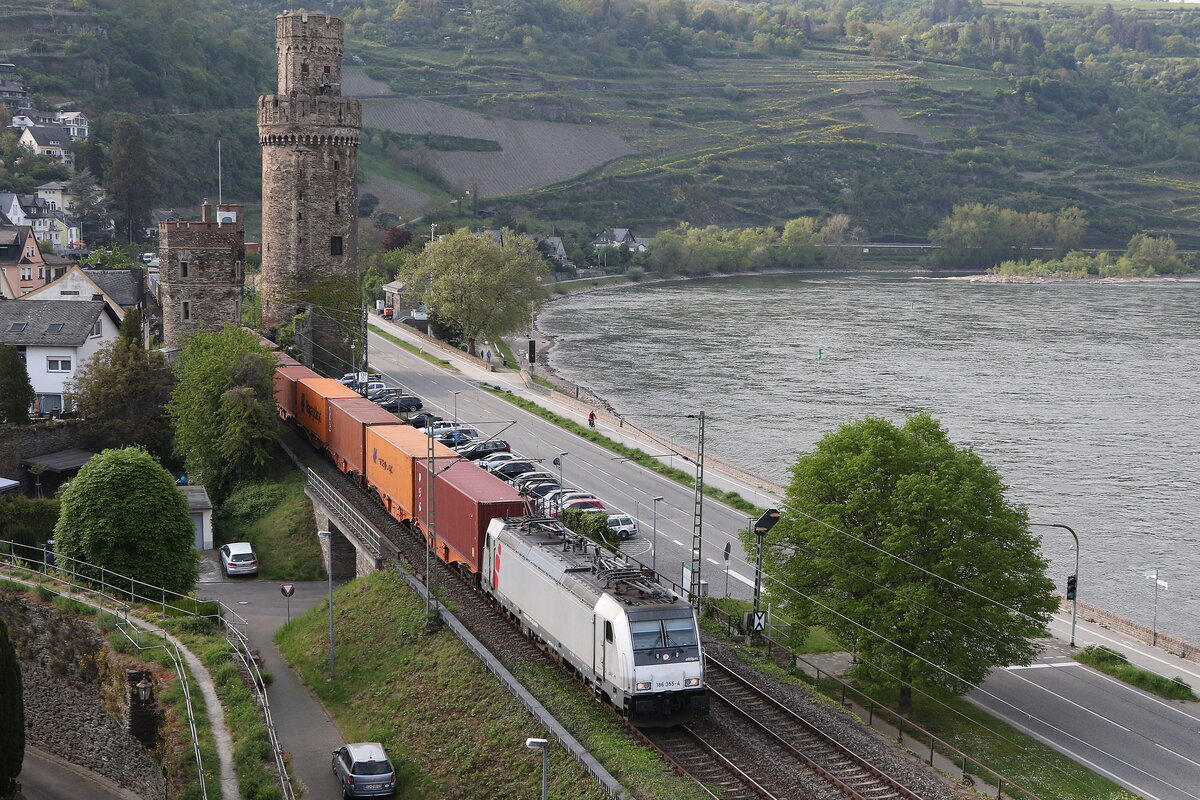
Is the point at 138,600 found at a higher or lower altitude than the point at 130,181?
lower

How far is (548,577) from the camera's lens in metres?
33.1

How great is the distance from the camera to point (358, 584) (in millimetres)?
44469

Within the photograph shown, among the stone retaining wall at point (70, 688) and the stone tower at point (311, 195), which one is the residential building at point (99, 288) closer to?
the stone tower at point (311, 195)

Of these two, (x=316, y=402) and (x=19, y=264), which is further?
(x=19, y=264)

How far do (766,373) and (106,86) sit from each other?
120628mm

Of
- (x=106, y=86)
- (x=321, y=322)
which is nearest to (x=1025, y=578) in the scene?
(x=321, y=322)

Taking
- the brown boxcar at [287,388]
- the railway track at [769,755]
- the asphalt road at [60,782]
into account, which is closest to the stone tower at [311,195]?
the brown boxcar at [287,388]

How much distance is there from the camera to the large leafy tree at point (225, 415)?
60.5 m

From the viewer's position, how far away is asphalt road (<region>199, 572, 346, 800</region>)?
33.8m

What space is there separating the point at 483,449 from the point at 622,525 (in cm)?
1301

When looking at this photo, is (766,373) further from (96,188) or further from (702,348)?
(96,188)

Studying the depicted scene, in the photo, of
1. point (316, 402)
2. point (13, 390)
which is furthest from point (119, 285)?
point (316, 402)

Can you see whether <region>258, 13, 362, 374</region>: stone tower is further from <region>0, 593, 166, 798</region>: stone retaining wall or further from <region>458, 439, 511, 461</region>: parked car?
<region>0, 593, 166, 798</region>: stone retaining wall

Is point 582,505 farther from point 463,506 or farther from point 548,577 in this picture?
point 548,577
